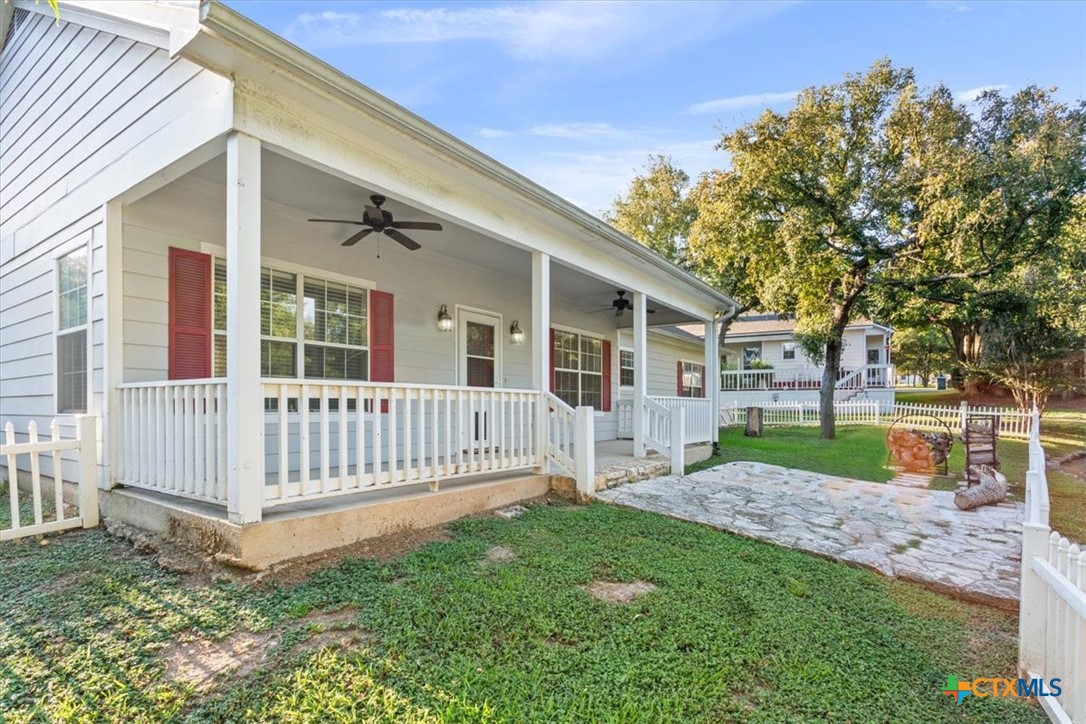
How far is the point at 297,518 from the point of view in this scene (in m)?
3.50

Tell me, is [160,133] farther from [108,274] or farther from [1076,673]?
[1076,673]

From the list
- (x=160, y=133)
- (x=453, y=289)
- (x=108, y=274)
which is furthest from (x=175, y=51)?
(x=453, y=289)

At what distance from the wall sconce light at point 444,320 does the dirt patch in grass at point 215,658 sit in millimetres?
4679

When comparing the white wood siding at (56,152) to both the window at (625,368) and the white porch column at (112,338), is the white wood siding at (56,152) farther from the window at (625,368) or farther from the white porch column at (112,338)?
the window at (625,368)

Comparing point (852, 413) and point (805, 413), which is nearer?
point (852, 413)

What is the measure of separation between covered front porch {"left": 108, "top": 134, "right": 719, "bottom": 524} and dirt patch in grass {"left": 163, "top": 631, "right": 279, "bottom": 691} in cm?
82

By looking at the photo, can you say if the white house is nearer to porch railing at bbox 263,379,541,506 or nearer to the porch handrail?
the porch handrail

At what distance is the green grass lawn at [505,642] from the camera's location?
2.15 metres

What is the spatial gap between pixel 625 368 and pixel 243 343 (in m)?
9.32

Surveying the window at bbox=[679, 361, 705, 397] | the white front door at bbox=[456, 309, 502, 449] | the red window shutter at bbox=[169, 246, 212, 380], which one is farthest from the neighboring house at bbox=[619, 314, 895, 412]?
the red window shutter at bbox=[169, 246, 212, 380]

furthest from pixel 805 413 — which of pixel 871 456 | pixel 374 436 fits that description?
pixel 374 436

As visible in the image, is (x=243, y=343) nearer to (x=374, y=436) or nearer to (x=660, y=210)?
(x=374, y=436)

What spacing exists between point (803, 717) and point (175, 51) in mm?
4628

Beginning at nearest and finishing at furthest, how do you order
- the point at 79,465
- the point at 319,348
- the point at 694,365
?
the point at 79,465, the point at 319,348, the point at 694,365
